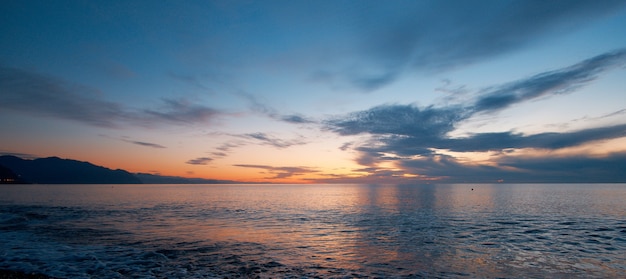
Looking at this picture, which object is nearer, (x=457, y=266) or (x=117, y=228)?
(x=457, y=266)

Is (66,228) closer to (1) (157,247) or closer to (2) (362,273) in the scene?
(1) (157,247)

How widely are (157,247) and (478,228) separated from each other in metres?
38.0

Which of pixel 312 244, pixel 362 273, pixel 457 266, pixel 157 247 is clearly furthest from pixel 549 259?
pixel 157 247

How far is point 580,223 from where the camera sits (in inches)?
1863

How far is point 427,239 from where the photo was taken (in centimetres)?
3428

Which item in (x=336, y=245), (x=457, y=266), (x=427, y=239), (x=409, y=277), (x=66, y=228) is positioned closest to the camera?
(x=409, y=277)

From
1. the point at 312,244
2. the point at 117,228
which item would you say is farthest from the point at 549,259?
the point at 117,228

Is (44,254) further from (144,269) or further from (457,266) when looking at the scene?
(457,266)

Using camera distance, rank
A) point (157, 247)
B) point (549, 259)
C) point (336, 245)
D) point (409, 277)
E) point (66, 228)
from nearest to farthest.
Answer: point (409, 277) < point (549, 259) < point (157, 247) < point (336, 245) < point (66, 228)

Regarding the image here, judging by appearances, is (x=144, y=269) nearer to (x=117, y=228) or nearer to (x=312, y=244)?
(x=312, y=244)

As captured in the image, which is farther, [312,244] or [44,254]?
[312,244]

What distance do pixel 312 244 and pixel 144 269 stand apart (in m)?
15.2

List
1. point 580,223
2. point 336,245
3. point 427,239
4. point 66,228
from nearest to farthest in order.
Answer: point 336,245, point 427,239, point 66,228, point 580,223

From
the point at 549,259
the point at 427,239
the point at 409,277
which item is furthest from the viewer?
the point at 427,239
